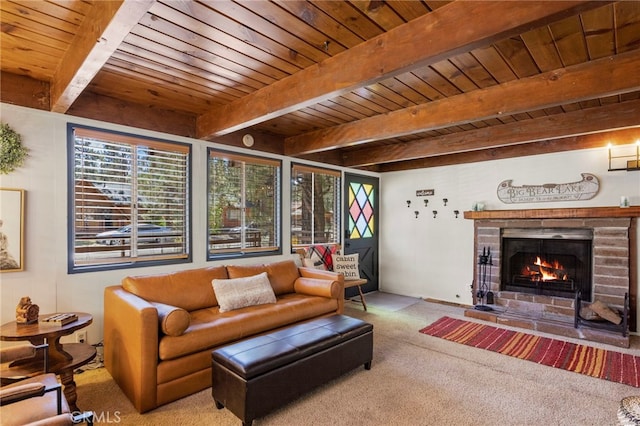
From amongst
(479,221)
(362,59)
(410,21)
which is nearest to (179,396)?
(362,59)

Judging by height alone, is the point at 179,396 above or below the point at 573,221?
below

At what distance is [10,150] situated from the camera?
2.58 metres

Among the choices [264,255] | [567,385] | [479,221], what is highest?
[479,221]

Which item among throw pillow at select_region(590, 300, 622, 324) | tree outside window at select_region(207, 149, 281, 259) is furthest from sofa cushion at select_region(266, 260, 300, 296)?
throw pillow at select_region(590, 300, 622, 324)

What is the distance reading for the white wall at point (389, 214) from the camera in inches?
106

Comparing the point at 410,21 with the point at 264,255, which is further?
the point at 264,255

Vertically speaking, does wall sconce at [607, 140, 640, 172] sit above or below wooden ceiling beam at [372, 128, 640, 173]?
below

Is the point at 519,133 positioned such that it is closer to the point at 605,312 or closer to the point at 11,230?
the point at 605,312

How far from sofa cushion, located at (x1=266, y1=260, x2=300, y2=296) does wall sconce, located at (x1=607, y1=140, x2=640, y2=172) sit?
406 cm

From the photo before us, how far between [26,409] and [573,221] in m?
5.34

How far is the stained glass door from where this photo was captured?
568cm

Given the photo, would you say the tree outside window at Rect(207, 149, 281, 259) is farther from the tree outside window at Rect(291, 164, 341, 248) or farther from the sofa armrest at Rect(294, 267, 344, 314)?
the sofa armrest at Rect(294, 267, 344, 314)

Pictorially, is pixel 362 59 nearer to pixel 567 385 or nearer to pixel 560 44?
pixel 560 44

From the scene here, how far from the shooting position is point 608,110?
3.19 metres
